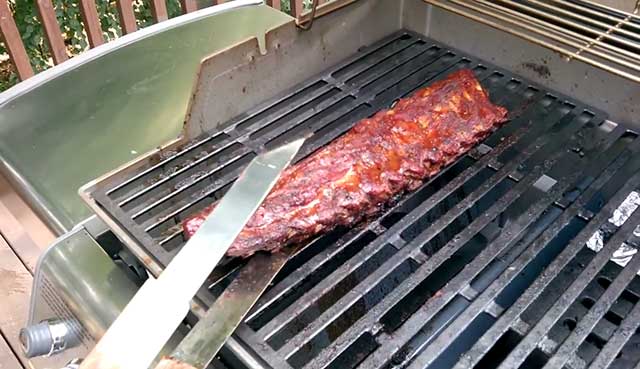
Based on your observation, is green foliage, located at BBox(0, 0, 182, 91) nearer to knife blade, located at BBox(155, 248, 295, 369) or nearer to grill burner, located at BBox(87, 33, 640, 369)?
grill burner, located at BBox(87, 33, 640, 369)

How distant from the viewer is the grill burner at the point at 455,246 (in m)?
1.18

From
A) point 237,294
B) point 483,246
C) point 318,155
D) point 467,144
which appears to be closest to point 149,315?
point 237,294

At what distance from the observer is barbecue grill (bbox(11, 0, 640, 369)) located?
119cm

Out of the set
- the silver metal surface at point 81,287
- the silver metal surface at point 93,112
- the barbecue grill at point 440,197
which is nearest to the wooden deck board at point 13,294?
the silver metal surface at point 93,112

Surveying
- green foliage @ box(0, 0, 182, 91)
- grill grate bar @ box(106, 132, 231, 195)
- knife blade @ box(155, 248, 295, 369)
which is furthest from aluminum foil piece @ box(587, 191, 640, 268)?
green foliage @ box(0, 0, 182, 91)

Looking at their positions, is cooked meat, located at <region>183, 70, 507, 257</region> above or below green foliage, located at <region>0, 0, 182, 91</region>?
above

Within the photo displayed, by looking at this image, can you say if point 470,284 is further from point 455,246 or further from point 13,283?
point 13,283

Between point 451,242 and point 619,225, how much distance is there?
0.41m

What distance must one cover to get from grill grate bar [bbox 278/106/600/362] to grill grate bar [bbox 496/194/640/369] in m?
0.16

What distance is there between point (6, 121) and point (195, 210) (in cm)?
64

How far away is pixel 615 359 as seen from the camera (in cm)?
115

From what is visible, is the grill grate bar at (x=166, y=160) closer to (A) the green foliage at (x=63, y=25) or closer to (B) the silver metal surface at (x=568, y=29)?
(B) the silver metal surface at (x=568, y=29)

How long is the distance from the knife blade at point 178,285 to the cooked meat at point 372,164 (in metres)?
0.09

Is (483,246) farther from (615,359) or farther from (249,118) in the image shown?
(249,118)
